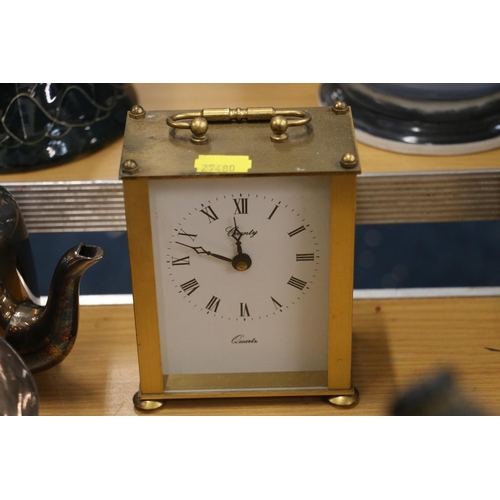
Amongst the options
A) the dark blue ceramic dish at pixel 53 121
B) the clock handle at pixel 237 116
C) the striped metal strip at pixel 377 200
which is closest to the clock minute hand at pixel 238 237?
the clock handle at pixel 237 116

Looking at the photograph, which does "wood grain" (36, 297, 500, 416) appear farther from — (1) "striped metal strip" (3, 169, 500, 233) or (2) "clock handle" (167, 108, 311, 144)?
(2) "clock handle" (167, 108, 311, 144)

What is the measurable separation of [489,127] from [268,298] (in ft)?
→ 2.10

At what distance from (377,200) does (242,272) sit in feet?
1.49

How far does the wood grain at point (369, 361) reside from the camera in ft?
3.99

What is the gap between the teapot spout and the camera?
115 centimetres

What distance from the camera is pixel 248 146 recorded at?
1093 mm

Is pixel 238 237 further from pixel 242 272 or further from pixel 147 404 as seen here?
→ pixel 147 404

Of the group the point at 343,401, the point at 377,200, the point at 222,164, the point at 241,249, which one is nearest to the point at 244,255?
the point at 241,249

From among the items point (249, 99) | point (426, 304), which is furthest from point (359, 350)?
point (249, 99)

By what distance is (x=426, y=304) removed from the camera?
56.2 inches

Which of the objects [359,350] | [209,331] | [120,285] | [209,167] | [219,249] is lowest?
[120,285]

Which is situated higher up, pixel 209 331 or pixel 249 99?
pixel 249 99

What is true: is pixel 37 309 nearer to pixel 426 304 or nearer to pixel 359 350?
pixel 359 350

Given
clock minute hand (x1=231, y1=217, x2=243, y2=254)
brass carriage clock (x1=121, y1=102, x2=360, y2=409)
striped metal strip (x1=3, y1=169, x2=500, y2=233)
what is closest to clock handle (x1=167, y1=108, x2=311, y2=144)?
brass carriage clock (x1=121, y1=102, x2=360, y2=409)
